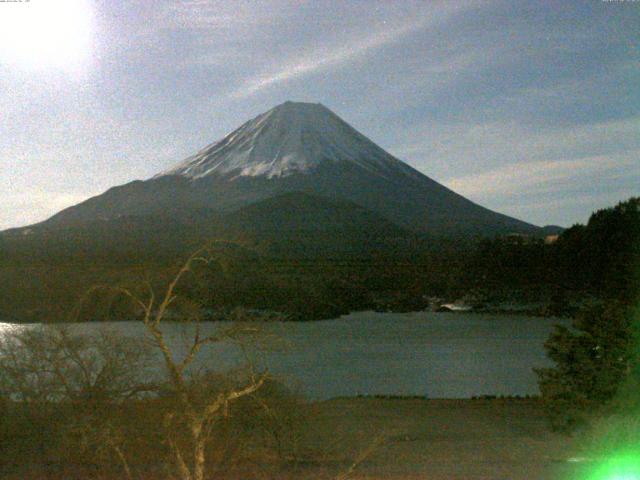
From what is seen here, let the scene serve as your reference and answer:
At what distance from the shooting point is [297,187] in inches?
2201

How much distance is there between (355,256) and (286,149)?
101ft

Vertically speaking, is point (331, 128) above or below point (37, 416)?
above

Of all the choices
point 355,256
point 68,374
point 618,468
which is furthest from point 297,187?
point 618,468

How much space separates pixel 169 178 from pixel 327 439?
49251 mm

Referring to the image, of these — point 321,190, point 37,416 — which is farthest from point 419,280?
point 37,416

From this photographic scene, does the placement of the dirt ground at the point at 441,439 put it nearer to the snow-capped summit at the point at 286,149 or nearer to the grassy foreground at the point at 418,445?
the grassy foreground at the point at 418,445

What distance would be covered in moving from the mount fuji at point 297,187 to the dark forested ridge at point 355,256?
3.99 ft

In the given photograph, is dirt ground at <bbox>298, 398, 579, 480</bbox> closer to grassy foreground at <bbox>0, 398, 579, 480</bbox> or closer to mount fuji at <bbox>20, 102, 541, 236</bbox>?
grassy foreground at <bbox>0, 398, 579, 480</bbox>

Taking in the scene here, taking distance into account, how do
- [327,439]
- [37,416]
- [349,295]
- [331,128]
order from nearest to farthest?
[37,416] → [327,439] → [349,295] → [331,128]

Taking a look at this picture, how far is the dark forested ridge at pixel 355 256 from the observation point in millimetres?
25078

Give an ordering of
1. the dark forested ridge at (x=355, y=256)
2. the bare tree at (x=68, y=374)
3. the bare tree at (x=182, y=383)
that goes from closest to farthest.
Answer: the bare tree at (x=182, y=383) → the bare tree at (x=68, y=374) → the dark forested ridge at (x=355, y=256)

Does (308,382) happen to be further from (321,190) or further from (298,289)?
(321,190)

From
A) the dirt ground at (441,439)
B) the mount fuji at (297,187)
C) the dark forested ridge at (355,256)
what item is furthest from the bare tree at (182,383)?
the mount fuji at (297,187)

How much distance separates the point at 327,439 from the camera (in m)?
9.30
